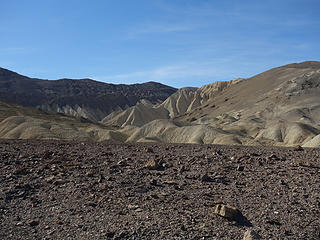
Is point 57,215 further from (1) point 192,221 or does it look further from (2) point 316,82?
(2) point 316,82

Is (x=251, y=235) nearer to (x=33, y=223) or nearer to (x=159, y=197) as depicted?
(x=159, y=197)

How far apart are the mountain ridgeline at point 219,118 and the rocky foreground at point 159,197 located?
22.9 metres

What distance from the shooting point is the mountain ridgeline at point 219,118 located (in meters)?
52.0

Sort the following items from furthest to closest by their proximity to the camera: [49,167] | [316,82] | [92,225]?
[316,82], [49,167], [92,225]

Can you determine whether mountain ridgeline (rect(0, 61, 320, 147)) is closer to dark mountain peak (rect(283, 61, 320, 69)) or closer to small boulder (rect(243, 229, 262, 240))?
dark mountain peak (rect(283, 61, 320, 69))

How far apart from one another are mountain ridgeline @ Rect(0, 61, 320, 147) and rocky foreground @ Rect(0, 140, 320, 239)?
22.9 meters

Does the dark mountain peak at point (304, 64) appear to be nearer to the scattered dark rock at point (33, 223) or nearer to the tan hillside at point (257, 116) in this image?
the tan hillside at point (257, 116)

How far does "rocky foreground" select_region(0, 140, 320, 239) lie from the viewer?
6441 mm

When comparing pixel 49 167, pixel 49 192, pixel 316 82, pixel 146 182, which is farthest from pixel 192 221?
pixel 316 82

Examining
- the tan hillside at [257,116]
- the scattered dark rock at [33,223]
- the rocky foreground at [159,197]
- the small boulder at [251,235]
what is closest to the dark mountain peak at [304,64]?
the tan hillside at [257,116]

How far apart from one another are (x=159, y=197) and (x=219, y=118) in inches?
3436

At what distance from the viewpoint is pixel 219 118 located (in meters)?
93.7

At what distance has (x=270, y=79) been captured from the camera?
376ft

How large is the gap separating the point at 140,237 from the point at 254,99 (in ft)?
330
